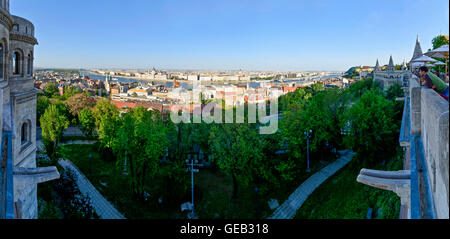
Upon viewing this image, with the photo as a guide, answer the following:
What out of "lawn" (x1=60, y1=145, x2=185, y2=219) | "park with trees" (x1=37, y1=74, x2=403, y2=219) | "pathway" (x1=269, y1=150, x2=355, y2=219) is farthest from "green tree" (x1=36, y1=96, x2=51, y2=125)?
"pathway" (x1=269, y1=150, x2=355, y2=219)

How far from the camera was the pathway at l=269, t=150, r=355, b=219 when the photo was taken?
14.1 meters

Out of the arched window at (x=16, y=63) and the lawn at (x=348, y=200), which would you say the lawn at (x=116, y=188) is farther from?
the arched window at (x=16, y=63)

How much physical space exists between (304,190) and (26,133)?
41.7ft

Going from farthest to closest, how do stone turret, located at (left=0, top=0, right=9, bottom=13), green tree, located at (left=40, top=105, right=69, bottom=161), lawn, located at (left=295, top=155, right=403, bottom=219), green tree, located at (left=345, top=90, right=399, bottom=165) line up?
green tree, located at (left=40, top=105, right=69, bottom=161)
green tree, located at (left=345, top=90, right=399, bottom=165)
lawn, located at (left=295, top=155, right=403, bottom=219)
stone turret, located at (left=0, top=0, right=9, bottom=13)

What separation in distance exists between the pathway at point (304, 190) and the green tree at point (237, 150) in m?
2.13

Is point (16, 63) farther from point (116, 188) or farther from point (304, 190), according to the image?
point (304, 190)

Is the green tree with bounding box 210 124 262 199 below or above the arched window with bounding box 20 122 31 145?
below

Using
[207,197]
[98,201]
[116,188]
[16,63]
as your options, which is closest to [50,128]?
[116,188]

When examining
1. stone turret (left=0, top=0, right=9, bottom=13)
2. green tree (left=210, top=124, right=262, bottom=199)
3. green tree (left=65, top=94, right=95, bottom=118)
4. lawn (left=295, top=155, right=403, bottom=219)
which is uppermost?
stone turret (left=0, top=0, right=9, bottom=13)

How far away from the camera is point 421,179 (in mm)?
4109

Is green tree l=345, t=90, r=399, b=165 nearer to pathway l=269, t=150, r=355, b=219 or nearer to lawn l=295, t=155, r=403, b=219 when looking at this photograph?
lawn l=295, t=155, r=403, b=219

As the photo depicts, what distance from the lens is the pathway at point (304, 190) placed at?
14.1 metres

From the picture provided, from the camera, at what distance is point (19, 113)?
8844 mm

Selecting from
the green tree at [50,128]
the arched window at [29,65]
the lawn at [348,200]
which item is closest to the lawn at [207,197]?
the lawn at [348,200]
